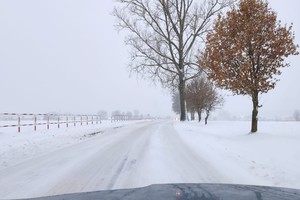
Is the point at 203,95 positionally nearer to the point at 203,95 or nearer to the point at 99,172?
the point at 203,95

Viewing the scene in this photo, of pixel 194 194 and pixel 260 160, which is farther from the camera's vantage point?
pixel 260 160

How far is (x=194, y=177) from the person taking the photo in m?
7.75

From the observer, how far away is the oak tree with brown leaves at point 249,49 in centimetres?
1625

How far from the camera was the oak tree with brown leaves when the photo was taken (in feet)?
53.3

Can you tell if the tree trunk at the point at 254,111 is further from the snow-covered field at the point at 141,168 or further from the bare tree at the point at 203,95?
the bare tree at the point at 203,95

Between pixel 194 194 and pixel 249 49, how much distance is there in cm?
1332

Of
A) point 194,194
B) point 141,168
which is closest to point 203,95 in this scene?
point 141,168

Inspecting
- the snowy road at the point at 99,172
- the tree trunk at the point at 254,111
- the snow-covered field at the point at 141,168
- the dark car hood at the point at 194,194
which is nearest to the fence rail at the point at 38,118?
the snow-covered field at the point at 141,168

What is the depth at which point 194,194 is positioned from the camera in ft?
14.5

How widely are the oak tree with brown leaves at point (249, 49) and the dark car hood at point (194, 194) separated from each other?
12.3m

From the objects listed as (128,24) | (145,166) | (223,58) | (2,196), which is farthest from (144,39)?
(2,196)

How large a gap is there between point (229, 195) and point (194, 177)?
3.43m

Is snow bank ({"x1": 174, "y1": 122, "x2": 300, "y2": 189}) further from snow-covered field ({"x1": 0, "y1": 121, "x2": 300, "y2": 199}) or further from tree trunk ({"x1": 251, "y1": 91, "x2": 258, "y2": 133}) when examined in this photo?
tree trunk ({"x1": 251, "y1": 91, "x2": 258, "y2": 133})

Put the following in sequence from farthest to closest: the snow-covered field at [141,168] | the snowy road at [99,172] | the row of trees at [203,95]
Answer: the row of trees at [203,95] → the snow-covered field at [141,168] → the snowy road at [99,172]
